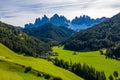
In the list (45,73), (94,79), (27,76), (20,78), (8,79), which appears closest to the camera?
(8,79)

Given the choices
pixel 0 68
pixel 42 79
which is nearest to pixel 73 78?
pixel 42 79

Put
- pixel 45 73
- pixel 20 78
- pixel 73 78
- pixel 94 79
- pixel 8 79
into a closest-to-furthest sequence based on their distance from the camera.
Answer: pixel 8 79
pixel 20 78
pixel 45 73
pixel 73 78
pixel 94 79

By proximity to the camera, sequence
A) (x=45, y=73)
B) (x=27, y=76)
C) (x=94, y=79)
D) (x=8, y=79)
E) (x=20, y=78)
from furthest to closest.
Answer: (x=94, y=79), (x=45, y=73), (x=27, y=76), (x=20, y=78), (x=8, y=79)

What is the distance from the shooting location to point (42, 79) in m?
147

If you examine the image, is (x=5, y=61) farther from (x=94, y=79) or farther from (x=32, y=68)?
→ (x=94, y=79)

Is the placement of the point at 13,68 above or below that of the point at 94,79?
above

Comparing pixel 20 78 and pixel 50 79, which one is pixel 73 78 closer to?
pixel 50 79

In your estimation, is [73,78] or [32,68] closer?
[32,68]

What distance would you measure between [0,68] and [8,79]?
2595 centimetres

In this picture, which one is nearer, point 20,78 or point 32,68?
point 20,78

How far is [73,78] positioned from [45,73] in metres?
28.2

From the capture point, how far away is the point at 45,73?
15788 cm

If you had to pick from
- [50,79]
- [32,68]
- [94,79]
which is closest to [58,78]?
[50,79]

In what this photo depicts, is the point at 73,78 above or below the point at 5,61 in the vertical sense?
below
